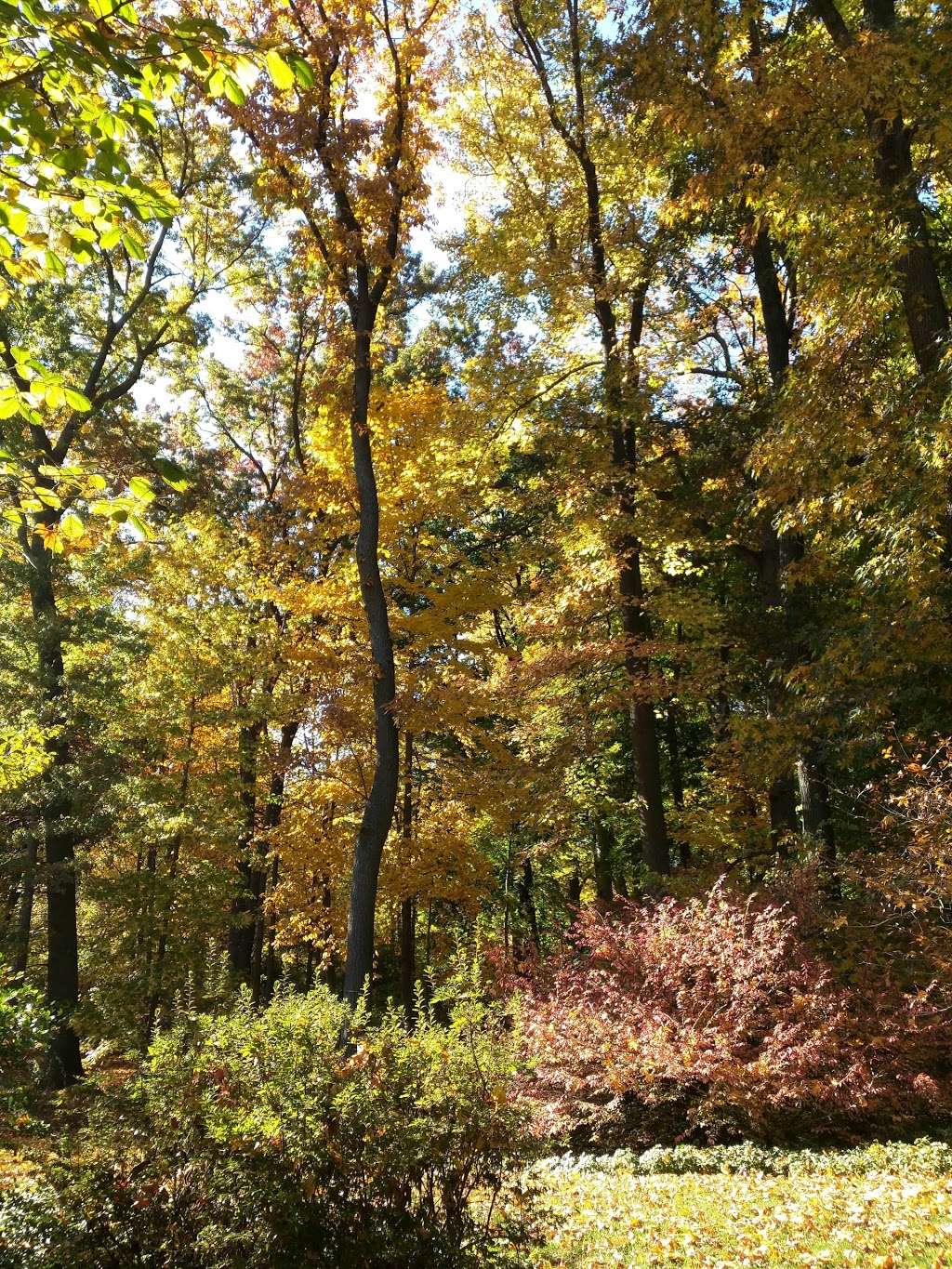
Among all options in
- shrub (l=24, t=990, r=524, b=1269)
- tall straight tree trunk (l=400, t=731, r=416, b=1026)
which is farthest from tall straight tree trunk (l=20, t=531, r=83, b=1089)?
shrub (l=24, t=990, r=524, b=1269)

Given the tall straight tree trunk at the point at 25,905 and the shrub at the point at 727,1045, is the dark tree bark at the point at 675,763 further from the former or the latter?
the tall straight tree trunk at the point at 25,905

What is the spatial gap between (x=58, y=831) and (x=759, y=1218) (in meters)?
9.74

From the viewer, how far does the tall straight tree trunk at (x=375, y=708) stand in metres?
8.43

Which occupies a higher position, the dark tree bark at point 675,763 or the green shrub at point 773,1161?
the dark tree bark at point 675,763

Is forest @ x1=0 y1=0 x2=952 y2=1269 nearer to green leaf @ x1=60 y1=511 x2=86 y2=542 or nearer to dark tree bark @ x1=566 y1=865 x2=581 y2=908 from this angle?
green leaf @ x1=60 y1=511 x2=86 y2=542

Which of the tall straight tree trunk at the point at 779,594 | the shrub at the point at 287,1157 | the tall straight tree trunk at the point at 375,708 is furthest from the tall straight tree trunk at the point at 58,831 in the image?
the tall straight tree trunk at the point at 779,594

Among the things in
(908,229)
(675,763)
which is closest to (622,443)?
(908,229)

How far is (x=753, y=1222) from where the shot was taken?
17.4ft

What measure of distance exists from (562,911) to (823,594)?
47.4 feet

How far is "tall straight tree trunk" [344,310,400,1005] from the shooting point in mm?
8430

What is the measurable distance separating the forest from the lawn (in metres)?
0.05

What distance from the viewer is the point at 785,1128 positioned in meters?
7.56

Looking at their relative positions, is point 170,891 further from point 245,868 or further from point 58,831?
point 245,868

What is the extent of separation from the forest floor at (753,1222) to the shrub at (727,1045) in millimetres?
995
